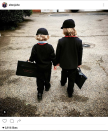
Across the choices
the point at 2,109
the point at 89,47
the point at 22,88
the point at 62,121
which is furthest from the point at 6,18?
the point at 62,121

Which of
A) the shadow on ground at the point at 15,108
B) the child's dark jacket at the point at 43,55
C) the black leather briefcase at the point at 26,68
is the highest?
the child's dark jacket at the point at 43,55

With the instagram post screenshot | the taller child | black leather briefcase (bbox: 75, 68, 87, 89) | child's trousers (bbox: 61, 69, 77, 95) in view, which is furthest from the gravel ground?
the taller child

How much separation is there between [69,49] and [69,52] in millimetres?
63

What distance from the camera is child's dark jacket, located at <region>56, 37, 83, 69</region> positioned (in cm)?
229

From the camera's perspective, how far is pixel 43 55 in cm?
239

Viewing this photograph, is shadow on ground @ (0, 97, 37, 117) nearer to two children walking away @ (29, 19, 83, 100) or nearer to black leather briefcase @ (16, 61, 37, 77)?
two children walking away @ (29, 19, 83, 100)

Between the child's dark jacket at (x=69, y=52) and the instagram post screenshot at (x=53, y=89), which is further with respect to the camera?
the child's dark jacket at (x=69, y=52)

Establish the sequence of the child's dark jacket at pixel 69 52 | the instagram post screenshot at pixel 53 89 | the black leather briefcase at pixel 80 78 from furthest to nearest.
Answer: the black leather briefcase at pixel 80 78 → the child's dark jacket at pixel 69 52 → the instagram post screenshot at pixel 53 89

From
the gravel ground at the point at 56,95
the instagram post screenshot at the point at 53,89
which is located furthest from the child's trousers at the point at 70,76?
the gravel ground at the point at 56,95

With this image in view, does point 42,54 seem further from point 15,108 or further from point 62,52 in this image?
point 15,108

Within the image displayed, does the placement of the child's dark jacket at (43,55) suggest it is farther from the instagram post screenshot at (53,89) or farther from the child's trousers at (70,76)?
the child's trousers at (70,76)

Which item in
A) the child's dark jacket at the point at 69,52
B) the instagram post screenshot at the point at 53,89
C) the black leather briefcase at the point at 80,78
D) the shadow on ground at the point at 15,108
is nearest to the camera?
the instagram post screenshot at the point at 53,89

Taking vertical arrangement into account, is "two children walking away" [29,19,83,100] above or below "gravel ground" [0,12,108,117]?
above

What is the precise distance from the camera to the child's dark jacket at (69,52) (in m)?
2.29
